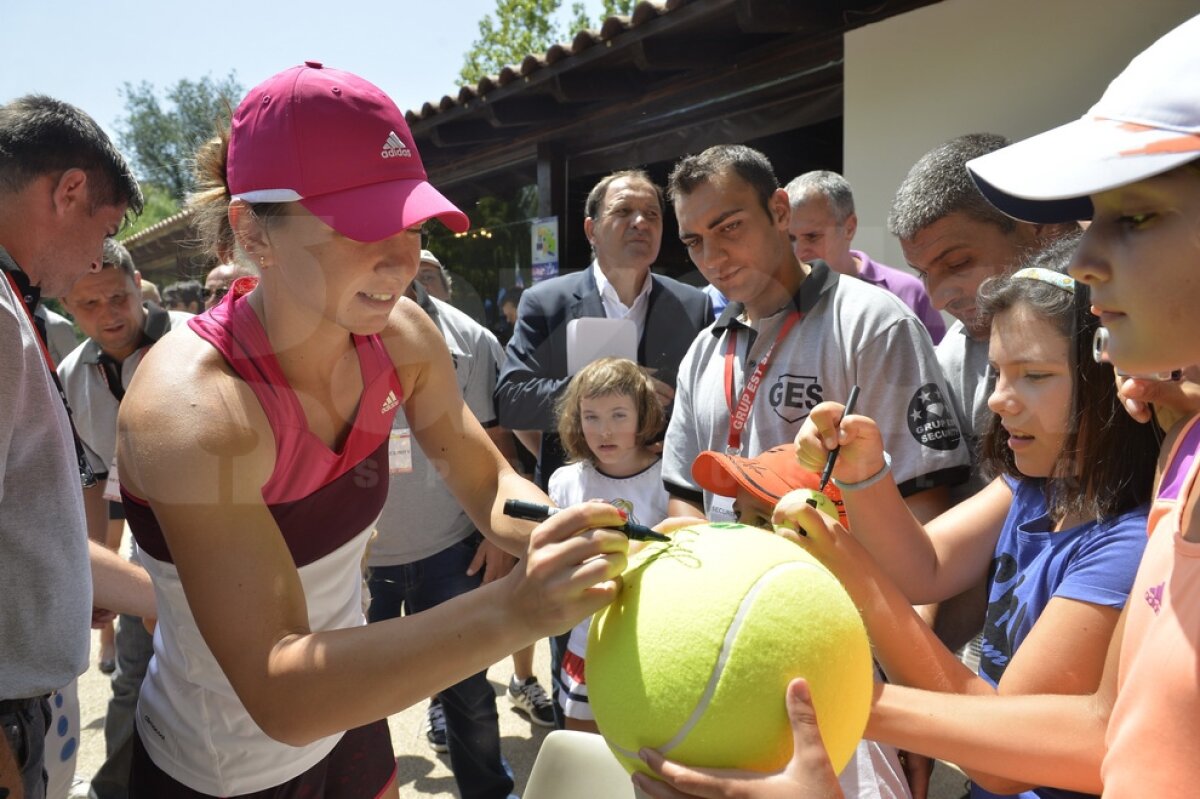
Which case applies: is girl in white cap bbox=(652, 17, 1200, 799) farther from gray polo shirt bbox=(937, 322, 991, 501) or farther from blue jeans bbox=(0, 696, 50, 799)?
blue jeans bbox=(0, 696, 50, 799)

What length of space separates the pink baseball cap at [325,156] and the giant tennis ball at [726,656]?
2.63 ft

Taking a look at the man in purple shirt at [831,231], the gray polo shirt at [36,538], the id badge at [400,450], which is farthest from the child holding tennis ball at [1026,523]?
the man in purple shirt at [831,231]

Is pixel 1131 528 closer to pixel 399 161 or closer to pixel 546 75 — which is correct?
pixel 399 161

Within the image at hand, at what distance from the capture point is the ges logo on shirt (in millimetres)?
2344

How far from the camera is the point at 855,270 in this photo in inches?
161

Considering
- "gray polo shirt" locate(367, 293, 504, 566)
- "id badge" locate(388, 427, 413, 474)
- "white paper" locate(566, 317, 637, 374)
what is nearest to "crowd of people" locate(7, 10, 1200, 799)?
"white paper" locate(566, 317, 637, 374)

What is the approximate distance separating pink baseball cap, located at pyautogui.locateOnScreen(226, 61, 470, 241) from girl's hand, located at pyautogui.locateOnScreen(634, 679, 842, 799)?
1005mm

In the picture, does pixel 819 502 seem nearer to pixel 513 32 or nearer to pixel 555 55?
pixel 555 55

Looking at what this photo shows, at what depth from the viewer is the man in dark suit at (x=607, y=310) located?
3.58 metres

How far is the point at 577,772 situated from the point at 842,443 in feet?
2.95

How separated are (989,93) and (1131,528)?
3.72 m

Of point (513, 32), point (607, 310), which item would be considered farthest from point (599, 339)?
point (513, 32)

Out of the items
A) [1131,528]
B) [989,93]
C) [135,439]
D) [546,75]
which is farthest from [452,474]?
[546,75]

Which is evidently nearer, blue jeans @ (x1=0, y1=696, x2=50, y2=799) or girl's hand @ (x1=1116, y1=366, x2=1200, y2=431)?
girl's hand @ (x1=1116, y1=366, x2=1200, y2=431)
